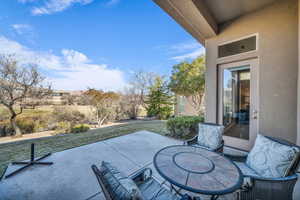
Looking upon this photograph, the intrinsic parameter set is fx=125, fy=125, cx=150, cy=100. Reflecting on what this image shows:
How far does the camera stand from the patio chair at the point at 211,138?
2.42m

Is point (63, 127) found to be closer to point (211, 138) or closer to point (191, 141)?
point (191, 141)

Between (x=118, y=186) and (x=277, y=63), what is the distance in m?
3.59

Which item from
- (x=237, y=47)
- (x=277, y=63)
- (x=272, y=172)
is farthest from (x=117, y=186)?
(x=237, y=47)

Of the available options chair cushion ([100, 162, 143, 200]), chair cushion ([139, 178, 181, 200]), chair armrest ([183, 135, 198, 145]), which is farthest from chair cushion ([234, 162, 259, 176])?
chair cushion ([100, 162, 143, 200])

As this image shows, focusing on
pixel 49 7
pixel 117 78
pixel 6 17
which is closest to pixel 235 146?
pixel 49 7

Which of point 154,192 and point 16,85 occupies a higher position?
point 16,85

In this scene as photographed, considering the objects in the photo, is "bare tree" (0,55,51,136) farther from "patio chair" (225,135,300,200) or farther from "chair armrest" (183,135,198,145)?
"patio chair" (225,135,300,200)

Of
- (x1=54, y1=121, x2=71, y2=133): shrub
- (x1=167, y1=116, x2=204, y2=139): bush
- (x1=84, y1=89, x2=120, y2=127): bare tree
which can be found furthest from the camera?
(x1=84, y1=89, x2=120, y2=127): bare tree

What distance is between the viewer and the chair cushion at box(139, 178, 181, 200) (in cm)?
126

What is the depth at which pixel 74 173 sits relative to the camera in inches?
88.7

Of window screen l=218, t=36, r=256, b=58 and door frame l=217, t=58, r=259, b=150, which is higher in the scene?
window screen l=218, t=36, r=256, b=58

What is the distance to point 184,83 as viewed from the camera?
23.9 ft

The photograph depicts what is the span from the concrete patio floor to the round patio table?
618mm

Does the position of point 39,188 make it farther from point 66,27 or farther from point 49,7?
point 66,27
